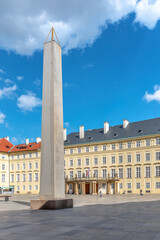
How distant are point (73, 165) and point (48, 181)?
50013 millimetres

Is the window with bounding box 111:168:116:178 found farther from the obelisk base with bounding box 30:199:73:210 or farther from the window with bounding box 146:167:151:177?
the obelisk base with bounding box 30:199:73:210

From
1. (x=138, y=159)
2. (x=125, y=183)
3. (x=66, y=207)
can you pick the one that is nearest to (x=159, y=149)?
(x=138, y=159)

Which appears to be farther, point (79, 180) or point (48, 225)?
point (79, 180)

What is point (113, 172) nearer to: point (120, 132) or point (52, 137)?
point (120, 132)

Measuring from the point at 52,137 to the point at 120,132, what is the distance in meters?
46.9

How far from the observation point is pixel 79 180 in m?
63.8

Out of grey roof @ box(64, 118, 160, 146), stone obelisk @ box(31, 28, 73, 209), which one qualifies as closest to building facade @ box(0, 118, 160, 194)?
grey roof @ box(64, 118, 160, 146)

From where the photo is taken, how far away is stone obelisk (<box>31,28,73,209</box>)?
1861 centimetres

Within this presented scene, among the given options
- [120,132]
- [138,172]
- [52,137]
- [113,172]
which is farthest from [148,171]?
[52,137]

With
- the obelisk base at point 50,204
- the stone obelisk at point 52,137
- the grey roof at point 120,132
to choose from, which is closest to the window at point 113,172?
the grey roof at point 120,132

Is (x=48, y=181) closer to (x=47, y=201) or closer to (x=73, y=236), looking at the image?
(x=47, y=201)

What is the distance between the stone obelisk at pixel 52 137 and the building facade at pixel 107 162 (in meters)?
40.5

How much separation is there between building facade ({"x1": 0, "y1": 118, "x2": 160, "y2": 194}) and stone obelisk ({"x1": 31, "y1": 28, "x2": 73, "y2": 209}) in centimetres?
4054

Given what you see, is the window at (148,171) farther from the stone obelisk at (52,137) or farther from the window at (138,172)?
the stone obelisk at (52,137)
